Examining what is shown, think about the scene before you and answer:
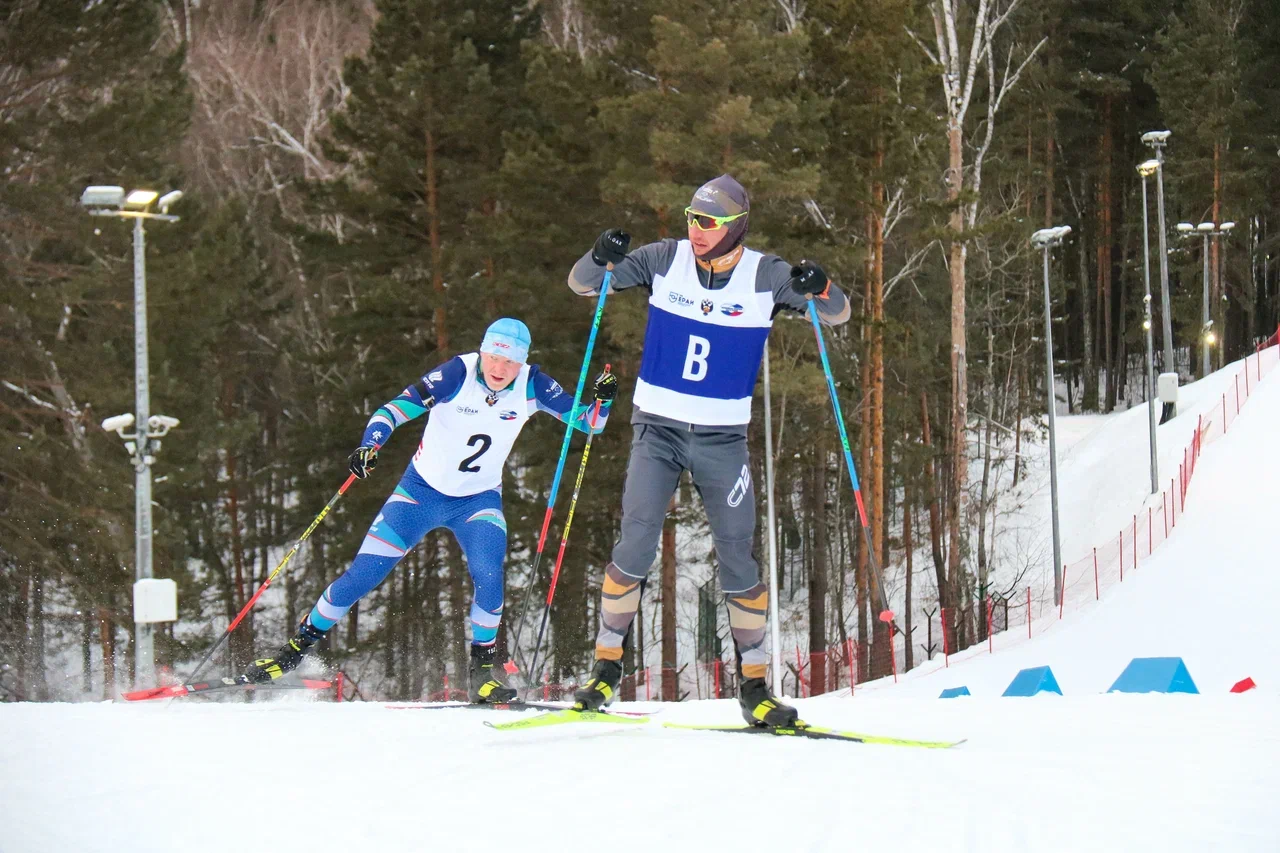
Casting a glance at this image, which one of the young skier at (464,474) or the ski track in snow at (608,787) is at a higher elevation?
the young skier at (464,474)

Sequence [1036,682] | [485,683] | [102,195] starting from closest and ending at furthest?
[485,683] < [1036,682] < [102,195]

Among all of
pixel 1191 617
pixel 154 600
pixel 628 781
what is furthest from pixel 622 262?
pixel 1191 617

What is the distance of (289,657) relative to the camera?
709cm

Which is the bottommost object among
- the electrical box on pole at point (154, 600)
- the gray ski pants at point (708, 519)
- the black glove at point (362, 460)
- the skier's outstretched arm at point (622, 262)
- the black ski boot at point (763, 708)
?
the electrical box on pole at point (154, 600)

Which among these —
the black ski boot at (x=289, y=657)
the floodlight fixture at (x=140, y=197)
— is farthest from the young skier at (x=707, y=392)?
the floodlight fixture at (x=140, y=197)

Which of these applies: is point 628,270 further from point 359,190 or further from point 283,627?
point 283,627

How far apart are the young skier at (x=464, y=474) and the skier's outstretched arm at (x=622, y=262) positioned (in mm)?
1298

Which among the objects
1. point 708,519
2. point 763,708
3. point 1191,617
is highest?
point 708,519

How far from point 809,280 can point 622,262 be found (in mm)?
758

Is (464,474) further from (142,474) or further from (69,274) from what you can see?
(69,274)

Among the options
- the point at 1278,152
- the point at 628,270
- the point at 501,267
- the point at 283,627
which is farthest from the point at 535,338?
the point at 1278,152

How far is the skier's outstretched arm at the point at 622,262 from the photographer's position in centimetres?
545

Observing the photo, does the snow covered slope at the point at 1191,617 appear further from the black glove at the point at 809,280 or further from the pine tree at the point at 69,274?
the pine tree at the point at 69,274

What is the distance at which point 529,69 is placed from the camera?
832 inches
